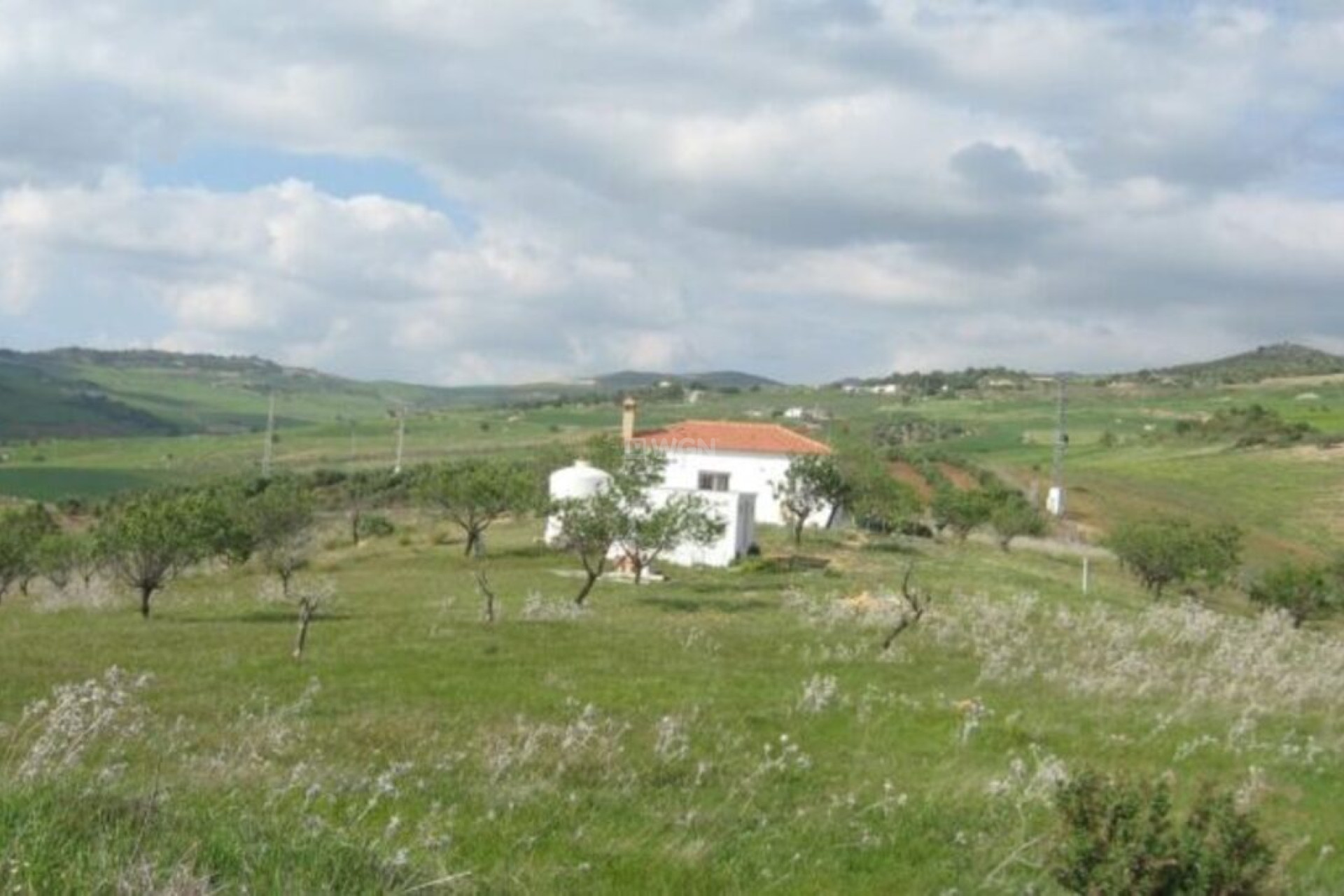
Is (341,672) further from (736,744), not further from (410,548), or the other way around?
(410,548)

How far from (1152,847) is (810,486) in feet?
150

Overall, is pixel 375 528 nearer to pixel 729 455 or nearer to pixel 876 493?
pixel 729 455

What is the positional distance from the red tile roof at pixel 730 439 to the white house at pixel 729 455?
33mm

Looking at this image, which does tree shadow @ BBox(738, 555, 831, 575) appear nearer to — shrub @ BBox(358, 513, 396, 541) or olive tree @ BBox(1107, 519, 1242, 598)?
olive tree @ BBox(1107, 519, 1242, 598)

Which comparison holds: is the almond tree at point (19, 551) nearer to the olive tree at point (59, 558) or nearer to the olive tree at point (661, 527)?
the olive tree at point (59, 558)

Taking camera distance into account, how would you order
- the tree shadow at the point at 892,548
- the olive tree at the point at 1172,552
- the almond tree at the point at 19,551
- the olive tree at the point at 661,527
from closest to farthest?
the olive tree at the point at 661,527
the almond tree at the point at 19,551
the olive tree at the point at 1172,552
the tree shadow at the point at 892,548

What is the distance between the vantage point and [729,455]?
67.1 metres

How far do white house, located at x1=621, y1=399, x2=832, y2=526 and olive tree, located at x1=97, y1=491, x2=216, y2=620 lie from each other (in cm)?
2919

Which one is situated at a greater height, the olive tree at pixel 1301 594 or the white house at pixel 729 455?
the white house at pixel 729 455

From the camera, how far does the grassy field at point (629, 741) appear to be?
279 inches

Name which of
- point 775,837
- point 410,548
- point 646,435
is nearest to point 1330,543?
point 646,435

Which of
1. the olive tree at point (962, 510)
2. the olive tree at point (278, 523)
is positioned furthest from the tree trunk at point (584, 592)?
the olive tree at point (962, 510)

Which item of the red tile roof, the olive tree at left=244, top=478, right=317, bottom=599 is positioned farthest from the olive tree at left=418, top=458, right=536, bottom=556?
the red tile roof

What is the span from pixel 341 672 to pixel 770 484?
148 feet
